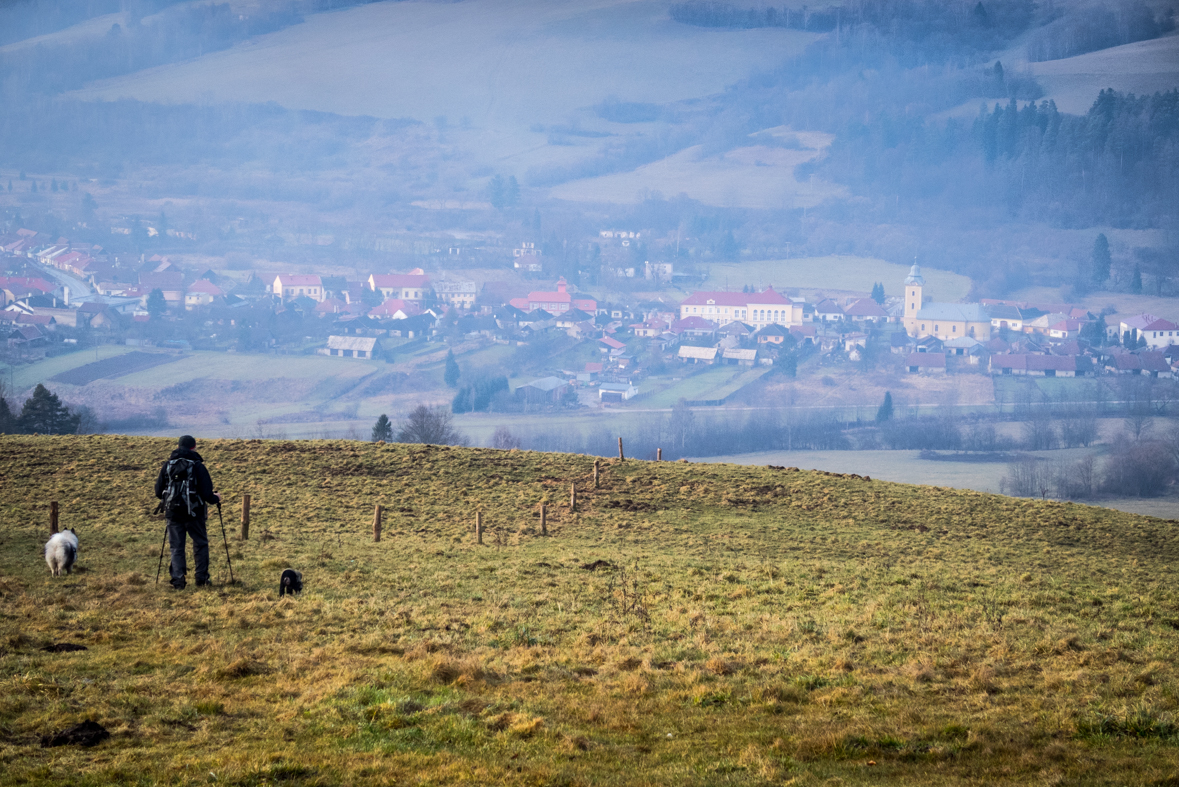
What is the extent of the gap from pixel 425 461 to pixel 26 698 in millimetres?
28357

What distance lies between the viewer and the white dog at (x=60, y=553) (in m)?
17.7

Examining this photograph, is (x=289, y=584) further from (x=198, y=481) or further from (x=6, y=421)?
(x=6, y=421)

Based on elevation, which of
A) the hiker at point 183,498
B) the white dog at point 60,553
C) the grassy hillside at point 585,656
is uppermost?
the hiker at point 183,498

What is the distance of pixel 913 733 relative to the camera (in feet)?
33.3

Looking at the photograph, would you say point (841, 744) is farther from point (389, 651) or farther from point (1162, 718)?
point (389, 651)

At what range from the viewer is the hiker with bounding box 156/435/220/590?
52.5 ft

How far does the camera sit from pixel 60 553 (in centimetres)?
1772

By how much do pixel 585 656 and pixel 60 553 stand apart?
1135 cm

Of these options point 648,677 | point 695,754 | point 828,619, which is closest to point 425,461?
point 828,619

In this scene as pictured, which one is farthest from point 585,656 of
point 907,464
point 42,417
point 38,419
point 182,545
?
point 907,464

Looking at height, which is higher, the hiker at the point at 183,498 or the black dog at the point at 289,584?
the hiker at the point at 183,498

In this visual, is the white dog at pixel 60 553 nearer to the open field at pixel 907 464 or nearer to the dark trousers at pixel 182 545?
the dark trousers at pixel 182 545

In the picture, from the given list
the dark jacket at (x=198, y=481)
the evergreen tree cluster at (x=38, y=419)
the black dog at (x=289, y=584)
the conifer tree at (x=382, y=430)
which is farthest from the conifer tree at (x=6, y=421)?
the black dog at (x=289, y=584)

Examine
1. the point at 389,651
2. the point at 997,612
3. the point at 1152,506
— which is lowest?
the point at 1152,506
